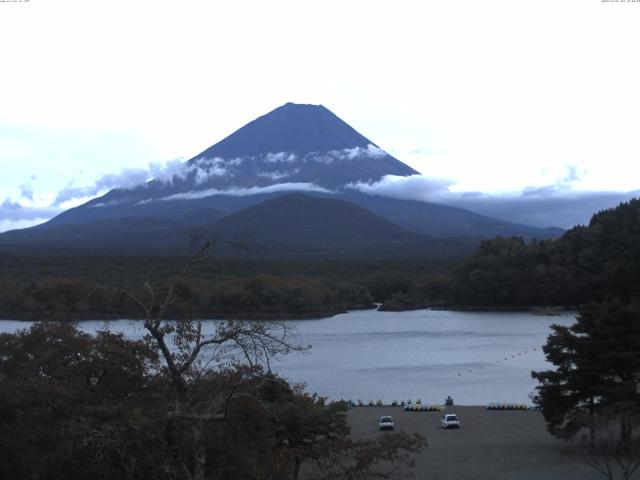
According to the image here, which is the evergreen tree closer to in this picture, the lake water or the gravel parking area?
the gravel parking area

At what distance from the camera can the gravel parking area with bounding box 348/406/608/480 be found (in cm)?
1158

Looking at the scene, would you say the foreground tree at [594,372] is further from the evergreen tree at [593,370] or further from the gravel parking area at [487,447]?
the gravel parking area at [487,447]

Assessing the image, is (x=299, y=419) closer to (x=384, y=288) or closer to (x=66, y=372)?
(x=66, y=372)

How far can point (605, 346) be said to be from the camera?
12.6m

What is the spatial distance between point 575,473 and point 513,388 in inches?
415

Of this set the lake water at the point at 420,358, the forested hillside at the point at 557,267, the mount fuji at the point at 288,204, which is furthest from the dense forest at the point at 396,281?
the mount fuji at the point at 288,204

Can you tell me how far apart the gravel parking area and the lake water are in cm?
257

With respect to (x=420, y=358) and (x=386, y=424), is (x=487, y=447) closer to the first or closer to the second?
(x=386, y=424)

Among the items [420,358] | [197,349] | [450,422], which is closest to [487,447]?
[450,422]

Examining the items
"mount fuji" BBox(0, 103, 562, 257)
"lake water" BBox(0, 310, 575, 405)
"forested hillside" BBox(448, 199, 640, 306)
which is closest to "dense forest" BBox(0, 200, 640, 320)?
"forested hillside" BBox(448, 199, 640, 306)

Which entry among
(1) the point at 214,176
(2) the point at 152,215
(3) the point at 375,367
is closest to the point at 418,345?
(3) the point at 375,367

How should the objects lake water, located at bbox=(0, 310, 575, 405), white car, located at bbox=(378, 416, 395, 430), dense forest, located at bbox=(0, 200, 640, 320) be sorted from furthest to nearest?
dense forest, located at bbox=(0, 200, 640, 320), lake water, located at bbox=(0, 310, 575, 405), white car, located at bbox=(378, 416, 395, 430)

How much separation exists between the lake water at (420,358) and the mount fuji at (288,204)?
40018mm

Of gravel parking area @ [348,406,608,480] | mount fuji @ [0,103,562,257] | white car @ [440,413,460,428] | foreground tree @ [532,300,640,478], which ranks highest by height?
mount fuji @ [0,103,562,257]
